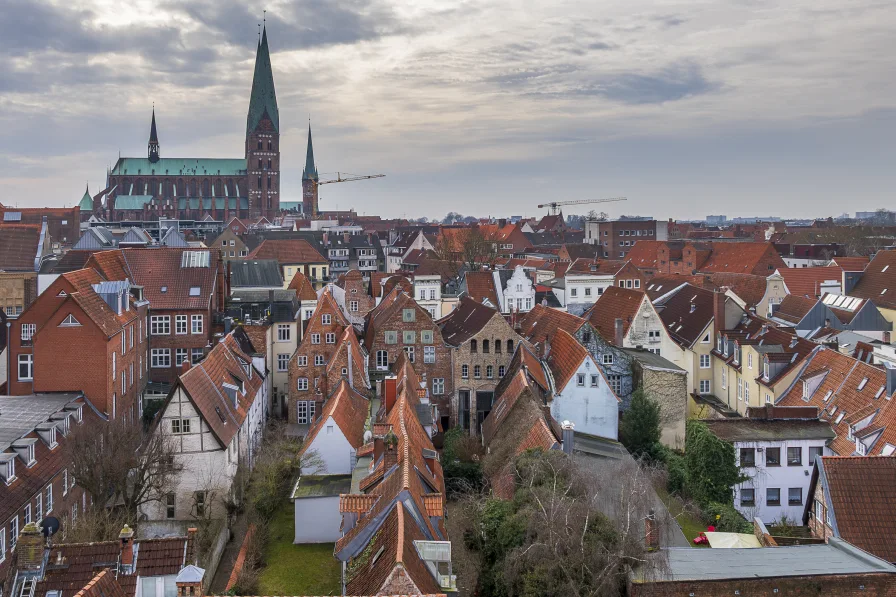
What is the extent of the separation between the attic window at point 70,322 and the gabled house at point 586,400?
26412 millimetres

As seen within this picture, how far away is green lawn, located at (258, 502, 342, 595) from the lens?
32094 mm

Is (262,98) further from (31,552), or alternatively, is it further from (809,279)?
(31,552)

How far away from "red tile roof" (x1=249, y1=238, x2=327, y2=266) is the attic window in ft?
210

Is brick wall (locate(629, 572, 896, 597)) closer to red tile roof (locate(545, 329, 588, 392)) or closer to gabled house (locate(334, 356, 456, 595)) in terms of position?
gabled house (locate(334, 356, 456, 595))

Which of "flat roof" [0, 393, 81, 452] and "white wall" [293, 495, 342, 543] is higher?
"flat roof" [0, 393, 81, 452]

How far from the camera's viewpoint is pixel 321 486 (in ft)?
128

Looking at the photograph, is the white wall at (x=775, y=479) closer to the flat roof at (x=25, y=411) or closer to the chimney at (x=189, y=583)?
the chimney at (x=189, y=583)

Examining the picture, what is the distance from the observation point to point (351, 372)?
5059 cm

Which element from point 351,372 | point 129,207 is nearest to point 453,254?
point 351,372

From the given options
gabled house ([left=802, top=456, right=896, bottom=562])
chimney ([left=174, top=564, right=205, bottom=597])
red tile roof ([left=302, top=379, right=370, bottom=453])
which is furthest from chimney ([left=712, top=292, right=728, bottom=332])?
chimney ([left=174, top=564, right=205, bottom=597])

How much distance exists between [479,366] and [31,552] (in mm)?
35924

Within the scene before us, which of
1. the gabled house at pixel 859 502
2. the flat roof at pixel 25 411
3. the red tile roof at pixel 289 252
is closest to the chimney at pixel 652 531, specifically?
the gabled house at pixel 859 502

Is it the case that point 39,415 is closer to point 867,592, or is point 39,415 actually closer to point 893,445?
point 867,592

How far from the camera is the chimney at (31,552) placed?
21.3 m
